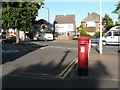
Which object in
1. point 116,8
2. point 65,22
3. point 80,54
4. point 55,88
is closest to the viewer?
point 55,88

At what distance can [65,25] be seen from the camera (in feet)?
352

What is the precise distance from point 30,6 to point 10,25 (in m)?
3.89

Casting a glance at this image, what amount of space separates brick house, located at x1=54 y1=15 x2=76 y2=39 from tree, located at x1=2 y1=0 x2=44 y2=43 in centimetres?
5736

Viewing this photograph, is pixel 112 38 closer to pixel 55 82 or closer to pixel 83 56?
pixel 83 56

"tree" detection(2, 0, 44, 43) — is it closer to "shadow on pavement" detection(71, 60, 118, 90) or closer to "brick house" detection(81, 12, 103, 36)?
"shadow on pavement" detection(71, 60, 118, 90)

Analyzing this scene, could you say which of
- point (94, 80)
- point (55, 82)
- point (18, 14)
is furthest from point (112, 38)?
point (55, 82)

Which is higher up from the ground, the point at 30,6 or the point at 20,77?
the point at 30,6

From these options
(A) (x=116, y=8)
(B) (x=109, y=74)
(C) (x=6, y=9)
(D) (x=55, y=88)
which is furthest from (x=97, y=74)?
(A) (x=116, y=8)

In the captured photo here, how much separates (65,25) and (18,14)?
64291 mm

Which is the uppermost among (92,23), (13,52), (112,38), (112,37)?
(92,23)

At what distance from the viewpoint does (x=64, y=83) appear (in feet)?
36.7

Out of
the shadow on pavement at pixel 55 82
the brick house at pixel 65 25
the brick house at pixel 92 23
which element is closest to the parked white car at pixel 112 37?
the shadow on pavement at pixel 55 82

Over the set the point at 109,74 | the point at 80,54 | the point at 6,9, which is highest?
the point at 6,9

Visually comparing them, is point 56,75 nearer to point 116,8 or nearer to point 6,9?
point 6,9
